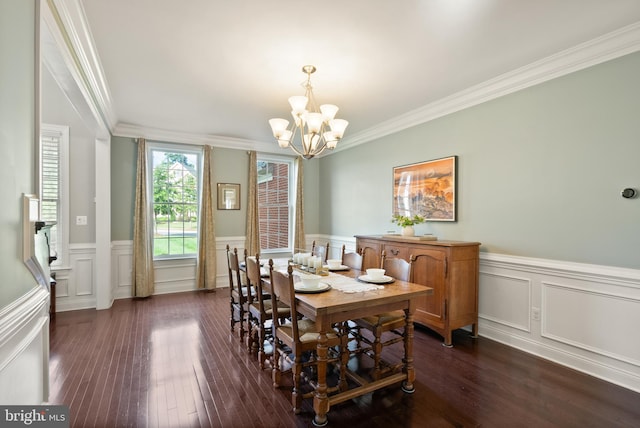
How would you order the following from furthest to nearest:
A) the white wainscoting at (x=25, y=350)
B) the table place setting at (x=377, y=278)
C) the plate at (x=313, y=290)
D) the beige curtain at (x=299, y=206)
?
the beige curtain at (x=299, y=206), the table place setting at (x=377, y=278), the plate at (x=313, y=290), the white wainscoting at (x=25, y=350)

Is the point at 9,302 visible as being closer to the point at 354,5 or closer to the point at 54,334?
the point at 354,5

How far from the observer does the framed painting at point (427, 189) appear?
3695 millimetres

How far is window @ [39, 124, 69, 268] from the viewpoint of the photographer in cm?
432

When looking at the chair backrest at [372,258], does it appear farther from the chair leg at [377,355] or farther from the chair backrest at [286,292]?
the chair backrest at [286,292]

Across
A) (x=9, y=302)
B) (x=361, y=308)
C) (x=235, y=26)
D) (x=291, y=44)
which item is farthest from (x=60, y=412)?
(x=291, y=44)

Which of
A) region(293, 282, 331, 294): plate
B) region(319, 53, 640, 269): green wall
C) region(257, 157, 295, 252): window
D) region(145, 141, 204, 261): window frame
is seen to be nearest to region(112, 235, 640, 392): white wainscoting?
region(319, 53, 640, 269): green wall

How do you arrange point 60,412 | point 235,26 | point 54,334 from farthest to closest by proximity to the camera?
point 54,334, point 235,26, point 60,412

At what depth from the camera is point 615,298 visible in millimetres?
2459

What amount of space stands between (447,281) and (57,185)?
17.5ft

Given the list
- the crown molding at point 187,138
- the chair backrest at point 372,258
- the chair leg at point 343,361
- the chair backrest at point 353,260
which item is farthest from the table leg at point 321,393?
the crown molding at point 187,138

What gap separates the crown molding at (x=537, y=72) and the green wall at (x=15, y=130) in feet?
12.1

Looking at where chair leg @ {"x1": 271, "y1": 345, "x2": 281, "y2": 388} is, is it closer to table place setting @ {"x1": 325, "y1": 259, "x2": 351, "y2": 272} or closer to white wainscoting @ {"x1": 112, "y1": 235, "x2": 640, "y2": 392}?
table place setting @ {"x1": 325, "y1": 259, "x2": 351, "y2": 272}

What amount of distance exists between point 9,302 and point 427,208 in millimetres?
3852

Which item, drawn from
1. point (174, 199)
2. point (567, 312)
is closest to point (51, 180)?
point (174, 199)
